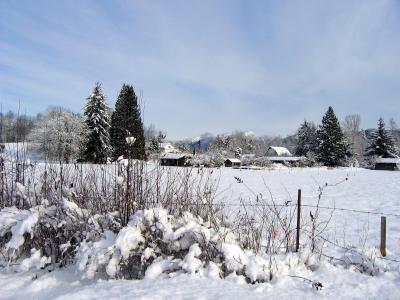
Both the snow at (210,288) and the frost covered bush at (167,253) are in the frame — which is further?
the frost covered bush at (167,253)

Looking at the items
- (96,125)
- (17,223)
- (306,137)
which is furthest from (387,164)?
(17,223)

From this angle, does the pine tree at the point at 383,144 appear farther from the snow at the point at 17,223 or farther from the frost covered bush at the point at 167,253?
the snow at the point at 17,223

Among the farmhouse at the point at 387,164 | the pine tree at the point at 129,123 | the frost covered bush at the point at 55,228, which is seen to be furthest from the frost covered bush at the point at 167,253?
the farmhouse at the point at 387,164

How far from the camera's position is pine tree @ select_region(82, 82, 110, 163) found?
117 ft

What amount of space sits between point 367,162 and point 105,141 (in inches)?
1460

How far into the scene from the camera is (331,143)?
48656 millimetres

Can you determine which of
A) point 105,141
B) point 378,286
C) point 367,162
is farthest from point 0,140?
point 367,162

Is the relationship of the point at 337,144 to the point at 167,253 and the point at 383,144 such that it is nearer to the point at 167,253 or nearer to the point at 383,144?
the point at 383,144

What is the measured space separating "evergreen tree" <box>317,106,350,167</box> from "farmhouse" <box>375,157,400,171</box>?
4124mm

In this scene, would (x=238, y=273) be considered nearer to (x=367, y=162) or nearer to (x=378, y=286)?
(x=378, y=286)

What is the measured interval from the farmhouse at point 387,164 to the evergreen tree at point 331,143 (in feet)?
13.5

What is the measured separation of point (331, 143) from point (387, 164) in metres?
7.97

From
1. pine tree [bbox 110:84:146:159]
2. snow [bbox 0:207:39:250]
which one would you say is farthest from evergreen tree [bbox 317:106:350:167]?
snow [bbox 0:207:39:250]

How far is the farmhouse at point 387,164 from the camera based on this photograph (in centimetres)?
4731
